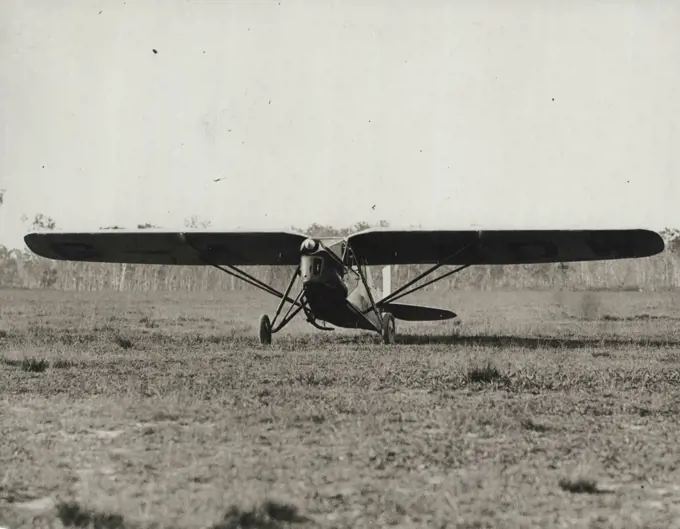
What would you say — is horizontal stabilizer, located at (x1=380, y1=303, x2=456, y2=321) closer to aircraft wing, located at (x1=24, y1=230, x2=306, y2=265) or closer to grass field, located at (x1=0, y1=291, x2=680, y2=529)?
aircraft wing, located at (x1=24, y1=230, x2=306, y2=265)

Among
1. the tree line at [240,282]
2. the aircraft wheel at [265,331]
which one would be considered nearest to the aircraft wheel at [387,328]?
the aircraft wheel at [265,331]

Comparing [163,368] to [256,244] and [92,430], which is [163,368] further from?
[256,244]

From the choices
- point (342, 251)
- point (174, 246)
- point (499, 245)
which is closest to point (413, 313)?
point (499, 245)

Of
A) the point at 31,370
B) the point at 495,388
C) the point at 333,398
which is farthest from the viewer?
the point at 31,370

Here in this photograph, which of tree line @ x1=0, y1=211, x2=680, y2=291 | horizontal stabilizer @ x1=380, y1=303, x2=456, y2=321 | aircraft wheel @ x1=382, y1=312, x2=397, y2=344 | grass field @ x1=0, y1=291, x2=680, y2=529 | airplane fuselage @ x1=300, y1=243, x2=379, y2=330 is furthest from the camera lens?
tree line @ x1=0, y1=211, x2=680, y2=291

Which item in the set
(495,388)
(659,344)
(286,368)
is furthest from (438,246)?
(495,388)

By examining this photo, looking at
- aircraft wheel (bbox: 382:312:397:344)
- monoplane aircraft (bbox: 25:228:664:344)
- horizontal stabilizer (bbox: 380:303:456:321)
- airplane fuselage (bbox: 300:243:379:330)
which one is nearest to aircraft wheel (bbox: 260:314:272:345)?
monoplane aircraft (bbox: 25:228:664:344)
